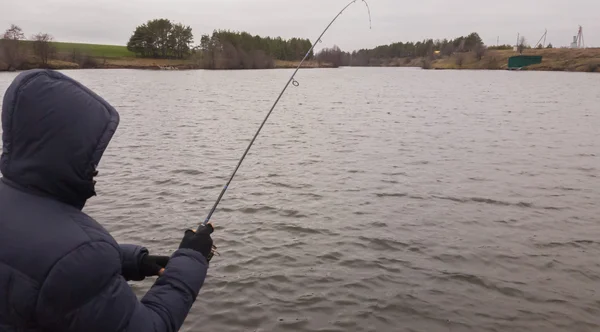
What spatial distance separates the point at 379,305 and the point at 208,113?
73.2ft

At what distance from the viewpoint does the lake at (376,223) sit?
5.86m

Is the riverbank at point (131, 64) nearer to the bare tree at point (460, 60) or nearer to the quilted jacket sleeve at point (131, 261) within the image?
the bare tree at point (460, 60)

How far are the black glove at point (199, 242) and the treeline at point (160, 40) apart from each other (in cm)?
14705

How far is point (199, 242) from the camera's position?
2832mm

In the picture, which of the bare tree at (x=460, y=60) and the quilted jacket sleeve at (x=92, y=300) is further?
the bare tree at (x=460, y=60)

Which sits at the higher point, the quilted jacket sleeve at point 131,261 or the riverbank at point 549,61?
the riverbank at point 549,61

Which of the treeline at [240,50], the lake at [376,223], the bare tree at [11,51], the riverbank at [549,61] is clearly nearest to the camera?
the lake at [376,223]

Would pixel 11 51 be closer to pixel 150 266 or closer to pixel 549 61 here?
pixel 150 266

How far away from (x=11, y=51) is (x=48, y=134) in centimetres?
9468

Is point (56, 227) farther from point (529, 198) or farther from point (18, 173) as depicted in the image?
point (529, 198)

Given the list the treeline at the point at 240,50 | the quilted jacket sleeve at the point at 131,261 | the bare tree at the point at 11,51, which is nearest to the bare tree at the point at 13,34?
the bare tree at the point at 11,51

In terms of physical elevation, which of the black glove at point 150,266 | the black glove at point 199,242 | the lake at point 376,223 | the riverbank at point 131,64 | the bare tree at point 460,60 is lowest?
the lake at point 376,223

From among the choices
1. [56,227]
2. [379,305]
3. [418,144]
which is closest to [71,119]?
[56,227]

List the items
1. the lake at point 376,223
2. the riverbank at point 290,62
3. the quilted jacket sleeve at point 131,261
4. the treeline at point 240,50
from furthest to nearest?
the treeline at point 240,50, the riverbank at point 290,62, the lake at point 376,223, the quilted jacket sleeve at point 131,261
